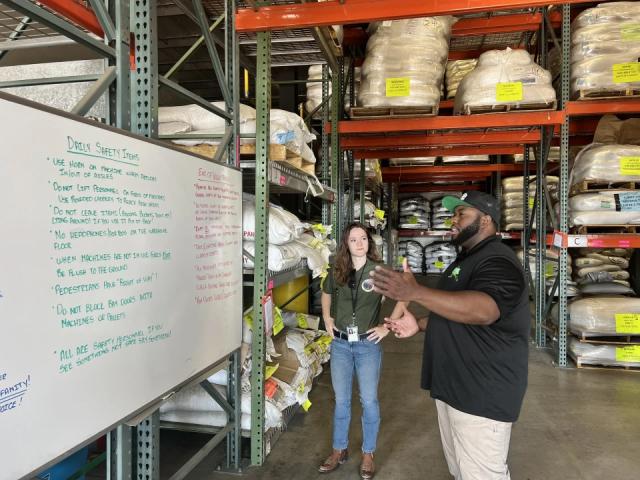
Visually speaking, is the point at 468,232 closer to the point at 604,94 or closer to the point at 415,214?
the point at 604,94

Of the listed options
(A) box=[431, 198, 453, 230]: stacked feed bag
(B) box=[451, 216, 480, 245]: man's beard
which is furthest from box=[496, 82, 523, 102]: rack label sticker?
(A) box=[431, 198, 453, 230]: stacked feed bag

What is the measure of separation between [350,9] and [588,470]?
3.84m

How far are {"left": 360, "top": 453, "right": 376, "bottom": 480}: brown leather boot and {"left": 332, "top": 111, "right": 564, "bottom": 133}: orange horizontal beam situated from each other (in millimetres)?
3663

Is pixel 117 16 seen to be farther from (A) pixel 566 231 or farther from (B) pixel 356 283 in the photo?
(A) pixel 566 231

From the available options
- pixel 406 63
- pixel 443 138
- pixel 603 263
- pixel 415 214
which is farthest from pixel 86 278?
pixel 415 214

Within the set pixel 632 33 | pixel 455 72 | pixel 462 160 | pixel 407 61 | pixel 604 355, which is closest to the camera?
pixel 407 61

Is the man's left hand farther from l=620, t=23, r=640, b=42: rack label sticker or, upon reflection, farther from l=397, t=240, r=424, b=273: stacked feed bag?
l=397, t=240, r=424, b=273: stacked feed bag

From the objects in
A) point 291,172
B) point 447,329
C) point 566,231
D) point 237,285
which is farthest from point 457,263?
point 566,231

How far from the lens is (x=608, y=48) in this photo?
5086 mm

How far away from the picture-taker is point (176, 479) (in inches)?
91.9

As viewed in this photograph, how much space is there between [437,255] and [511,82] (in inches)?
378

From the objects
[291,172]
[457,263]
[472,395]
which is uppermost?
[291,172]

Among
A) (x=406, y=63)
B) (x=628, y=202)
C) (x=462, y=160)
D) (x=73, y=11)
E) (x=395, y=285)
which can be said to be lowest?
(x=395, y=285)

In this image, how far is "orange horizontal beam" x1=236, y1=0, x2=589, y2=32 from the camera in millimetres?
2939
